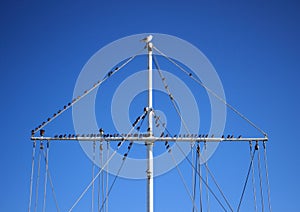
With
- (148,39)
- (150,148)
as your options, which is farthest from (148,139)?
(148,39)

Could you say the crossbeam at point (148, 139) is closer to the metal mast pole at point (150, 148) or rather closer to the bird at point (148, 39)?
the metal mast pole at point (150, 148)

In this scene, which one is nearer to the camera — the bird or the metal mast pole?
the metal mast pole

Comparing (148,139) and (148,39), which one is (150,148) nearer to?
(148,139)

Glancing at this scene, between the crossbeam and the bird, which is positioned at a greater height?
the bird

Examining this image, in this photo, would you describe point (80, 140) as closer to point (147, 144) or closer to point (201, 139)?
point (147, 144)

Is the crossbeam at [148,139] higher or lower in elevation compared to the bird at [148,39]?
lower

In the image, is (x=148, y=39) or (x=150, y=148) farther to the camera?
(x=148, y=39)

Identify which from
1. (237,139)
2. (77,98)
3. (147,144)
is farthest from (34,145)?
(237,139)

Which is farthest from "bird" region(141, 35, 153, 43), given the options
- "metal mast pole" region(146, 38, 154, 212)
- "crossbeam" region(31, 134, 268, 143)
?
"crossbeam" region(31, 134, 268, 143)

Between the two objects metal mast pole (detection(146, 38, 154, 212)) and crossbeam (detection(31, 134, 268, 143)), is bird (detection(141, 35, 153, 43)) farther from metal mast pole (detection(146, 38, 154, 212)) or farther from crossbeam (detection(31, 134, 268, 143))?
crossbeam (detection(31, 134, 268, 143))

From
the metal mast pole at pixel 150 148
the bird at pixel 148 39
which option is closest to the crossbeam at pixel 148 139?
the metal mast pole at pixel 150 148

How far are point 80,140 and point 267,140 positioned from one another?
1344 cm

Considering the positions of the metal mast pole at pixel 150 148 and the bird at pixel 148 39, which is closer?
the metal mast pole at pixel 150 148

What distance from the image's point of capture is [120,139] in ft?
148
